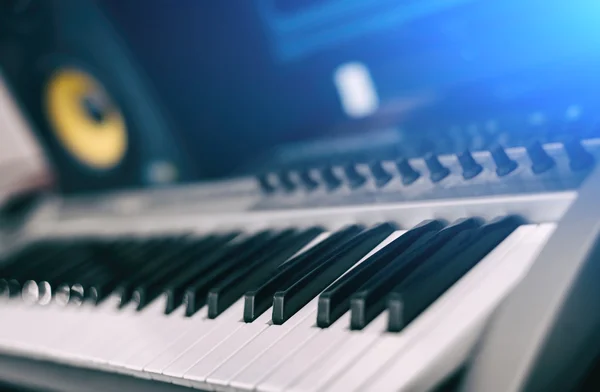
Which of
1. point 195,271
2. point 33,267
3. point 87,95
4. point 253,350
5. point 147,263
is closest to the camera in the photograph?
point 253,350

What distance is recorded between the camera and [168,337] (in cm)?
60

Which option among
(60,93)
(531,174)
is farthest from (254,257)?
(60,93)

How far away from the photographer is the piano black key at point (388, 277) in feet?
1.57

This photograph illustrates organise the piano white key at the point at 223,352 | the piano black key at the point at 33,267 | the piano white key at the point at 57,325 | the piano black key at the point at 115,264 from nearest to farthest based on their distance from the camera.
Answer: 1. the piano white key at the point at 223,352
2. the piano white key at the point at 57,325
3. the piano black key at the point at 115,264
4. the piano black key at the point at 33,267

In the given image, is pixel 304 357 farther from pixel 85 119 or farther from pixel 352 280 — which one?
pixel 85 119

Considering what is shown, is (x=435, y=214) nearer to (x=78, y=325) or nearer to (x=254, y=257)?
(x=254, y=257)

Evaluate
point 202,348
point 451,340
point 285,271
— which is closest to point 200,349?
point 202,348

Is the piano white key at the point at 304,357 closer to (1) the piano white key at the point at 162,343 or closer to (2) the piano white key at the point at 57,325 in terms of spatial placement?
(1) the piano white key at the point at 162,343

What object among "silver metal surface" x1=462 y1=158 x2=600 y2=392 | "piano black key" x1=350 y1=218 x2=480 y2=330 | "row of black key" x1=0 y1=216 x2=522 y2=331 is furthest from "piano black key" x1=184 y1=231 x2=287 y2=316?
"silver metal surface" x1=462 y1=158 x2=600 y2=392

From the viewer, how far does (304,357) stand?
46 cm

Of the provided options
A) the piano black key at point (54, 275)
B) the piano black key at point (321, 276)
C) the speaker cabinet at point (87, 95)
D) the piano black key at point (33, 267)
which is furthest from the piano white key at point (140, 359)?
the speaker cabinet at point (87, 95)

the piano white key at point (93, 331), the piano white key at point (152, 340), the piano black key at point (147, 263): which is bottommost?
the piano white key at point (93, 331)

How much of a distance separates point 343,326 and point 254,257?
0.80 ft

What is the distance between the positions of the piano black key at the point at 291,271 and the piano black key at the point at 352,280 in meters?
0.07
